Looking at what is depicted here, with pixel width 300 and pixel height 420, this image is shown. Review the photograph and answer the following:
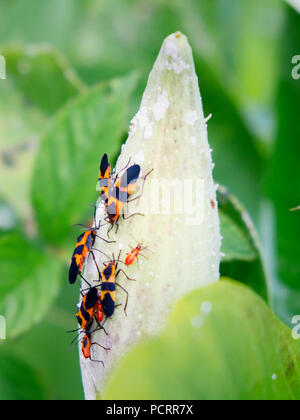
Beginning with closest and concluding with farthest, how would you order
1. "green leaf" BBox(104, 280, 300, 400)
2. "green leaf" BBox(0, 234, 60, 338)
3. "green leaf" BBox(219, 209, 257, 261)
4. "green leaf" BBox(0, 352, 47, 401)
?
1. "green leaf" BBox(104, 280, 300, 400)
2. "green leaf" BBox(219, 209, 257, 261)
3. "green leaf" BBox(0, 234, 60, 338)
4. "green leaf" BBox(0, 352, 47, 401)

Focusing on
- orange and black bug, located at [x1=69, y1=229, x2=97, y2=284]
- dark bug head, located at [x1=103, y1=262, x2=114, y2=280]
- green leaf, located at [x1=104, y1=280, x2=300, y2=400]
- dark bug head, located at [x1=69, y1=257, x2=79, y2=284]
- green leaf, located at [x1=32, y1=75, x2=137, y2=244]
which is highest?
green leaf, located at [x1=32, y1=75, x2=137, y2=244]

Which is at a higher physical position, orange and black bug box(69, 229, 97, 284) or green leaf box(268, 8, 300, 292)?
green leaf box(268, 8, 300, 292)

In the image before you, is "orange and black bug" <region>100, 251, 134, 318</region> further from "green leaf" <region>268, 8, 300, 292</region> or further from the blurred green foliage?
"green leaf" <region>268, 8, 300, 292</region>

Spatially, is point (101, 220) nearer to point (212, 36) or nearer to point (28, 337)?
point (28, 337)

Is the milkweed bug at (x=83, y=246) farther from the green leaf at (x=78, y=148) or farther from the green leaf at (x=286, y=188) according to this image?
the green leaf at (x=286, y=188)

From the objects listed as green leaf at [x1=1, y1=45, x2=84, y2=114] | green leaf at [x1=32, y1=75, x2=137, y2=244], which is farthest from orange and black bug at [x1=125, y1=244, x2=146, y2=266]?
green leaf at [x1=1, y1=45, x2=84, y2=114]

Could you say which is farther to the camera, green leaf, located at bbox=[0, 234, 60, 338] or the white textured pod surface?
green leaf, located at bbox=[0, 234, 60, 338]
